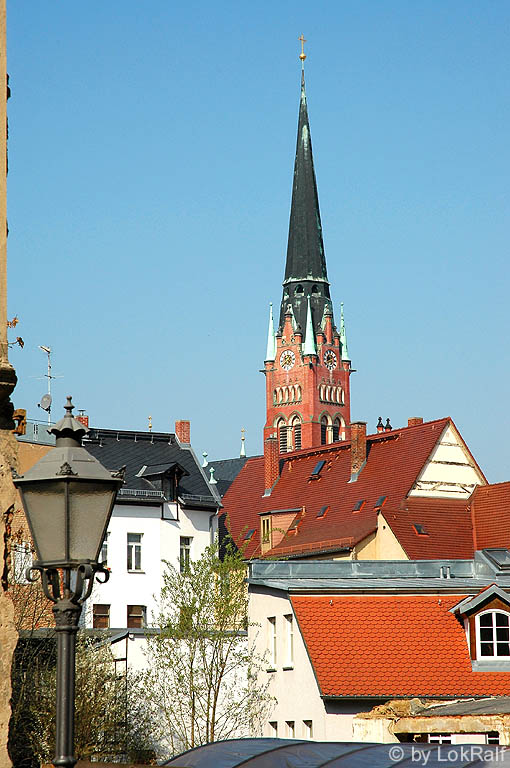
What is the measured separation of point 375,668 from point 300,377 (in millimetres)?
100630

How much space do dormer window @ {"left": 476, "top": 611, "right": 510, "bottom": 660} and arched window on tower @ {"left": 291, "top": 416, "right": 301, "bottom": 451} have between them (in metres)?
95.2

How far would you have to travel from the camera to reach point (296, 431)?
134375 millimetres

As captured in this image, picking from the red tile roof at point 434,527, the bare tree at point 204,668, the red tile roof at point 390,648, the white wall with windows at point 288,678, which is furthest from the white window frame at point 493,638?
the red tile roof at point 434,527

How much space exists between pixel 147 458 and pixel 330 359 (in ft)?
257

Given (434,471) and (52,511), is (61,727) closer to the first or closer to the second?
(52,511)

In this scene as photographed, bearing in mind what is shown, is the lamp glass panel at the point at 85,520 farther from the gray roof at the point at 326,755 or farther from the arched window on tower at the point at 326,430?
the arched window on tower at the point at 326,430

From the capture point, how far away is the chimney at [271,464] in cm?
7994

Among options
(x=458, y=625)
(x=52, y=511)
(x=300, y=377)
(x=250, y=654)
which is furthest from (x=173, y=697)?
(x=300, y=377)

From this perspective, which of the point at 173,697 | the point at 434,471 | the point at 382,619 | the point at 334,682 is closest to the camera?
the point at 334,682

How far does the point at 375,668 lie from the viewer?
118 ft

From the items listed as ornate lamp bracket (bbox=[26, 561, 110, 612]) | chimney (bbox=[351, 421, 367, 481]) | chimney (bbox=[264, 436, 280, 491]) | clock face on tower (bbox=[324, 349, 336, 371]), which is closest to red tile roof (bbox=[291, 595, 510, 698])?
ornate lamp bracket (bbox=[26, 561, 110, 612])

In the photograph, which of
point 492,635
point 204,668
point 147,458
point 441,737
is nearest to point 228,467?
point 147,458

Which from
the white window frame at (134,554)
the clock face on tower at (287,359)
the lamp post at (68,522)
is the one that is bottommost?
the lamp post at (68,522)

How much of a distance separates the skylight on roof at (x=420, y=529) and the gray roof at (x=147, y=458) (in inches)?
365
